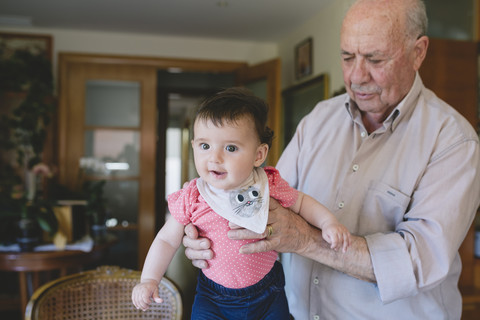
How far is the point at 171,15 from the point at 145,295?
3415 mm

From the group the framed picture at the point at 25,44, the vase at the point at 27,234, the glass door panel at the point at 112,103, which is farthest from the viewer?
the glass door panel at the point at 112,103

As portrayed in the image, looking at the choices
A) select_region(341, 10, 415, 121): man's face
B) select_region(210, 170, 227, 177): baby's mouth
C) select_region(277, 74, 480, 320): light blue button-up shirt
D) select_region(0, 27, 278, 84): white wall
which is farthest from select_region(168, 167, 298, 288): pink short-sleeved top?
select_region(0, 27, 278, 84): white wall

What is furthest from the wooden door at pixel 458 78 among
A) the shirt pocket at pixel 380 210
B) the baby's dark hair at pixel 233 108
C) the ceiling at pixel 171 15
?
the baby's dark hair at pixel 233 108

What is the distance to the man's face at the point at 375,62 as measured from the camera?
1218 mm

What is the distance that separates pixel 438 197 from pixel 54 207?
104 inches

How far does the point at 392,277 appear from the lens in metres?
1.10

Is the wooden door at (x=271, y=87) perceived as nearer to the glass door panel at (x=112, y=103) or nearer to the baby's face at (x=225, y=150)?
the glass door panel at (x=112, y=103)

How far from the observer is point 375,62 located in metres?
1.24

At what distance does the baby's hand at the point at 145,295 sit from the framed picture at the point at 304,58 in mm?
3286

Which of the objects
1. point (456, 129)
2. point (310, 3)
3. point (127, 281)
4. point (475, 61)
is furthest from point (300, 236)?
point (310, 3)

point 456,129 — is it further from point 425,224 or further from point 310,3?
point 310,3

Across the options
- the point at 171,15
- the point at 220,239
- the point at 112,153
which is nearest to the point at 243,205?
the point at 220,239

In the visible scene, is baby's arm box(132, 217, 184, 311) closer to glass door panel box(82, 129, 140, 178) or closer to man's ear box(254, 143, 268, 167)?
man's ear box(254, 143, 268, 167)

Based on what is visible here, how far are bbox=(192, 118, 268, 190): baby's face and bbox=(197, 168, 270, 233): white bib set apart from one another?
0.04 meters
